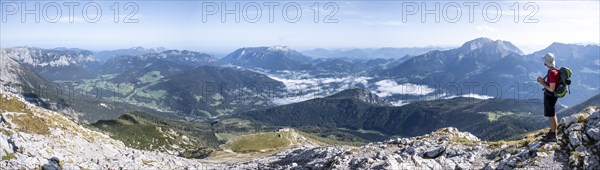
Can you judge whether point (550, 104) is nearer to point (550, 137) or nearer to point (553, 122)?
point (553, 122)

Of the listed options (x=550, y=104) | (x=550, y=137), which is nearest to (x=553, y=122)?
(x=550, y=137)

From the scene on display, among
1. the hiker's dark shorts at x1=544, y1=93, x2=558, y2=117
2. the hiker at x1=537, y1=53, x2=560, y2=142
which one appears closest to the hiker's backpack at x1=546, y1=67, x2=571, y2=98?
the hiker at x1=537, y1=53, x2=560, y2=142

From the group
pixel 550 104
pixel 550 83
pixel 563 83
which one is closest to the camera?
pixel 563 83

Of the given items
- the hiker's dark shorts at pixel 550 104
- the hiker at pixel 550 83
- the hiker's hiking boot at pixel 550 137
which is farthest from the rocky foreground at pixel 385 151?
the hiker at pixel 550 83

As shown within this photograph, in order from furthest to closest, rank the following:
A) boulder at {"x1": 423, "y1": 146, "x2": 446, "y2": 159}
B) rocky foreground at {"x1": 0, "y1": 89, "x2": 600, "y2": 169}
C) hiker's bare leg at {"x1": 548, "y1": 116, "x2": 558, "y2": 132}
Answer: boulder at {"x1": 423, "y1": 146, "x2": 446, "y2": 159}
hiker's bare leg at {"x1": 548, "y1": 116, "x2": 558, "y2": 132}
rocky foreground at {"x1": 0, "y1": 89, "x2": 600, "y2": 169}

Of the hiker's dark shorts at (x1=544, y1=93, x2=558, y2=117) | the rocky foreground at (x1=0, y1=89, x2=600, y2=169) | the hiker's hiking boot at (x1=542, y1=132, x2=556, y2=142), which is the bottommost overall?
the rocky foreground at (x1=0, y1=89, x2=600, y2=169)

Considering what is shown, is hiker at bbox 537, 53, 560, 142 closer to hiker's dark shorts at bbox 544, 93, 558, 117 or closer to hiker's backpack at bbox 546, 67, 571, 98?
hiker's dark shorts at bbox 544, 93, 558, 117

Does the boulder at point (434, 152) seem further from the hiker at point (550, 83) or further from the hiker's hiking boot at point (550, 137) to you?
the hiker at point (550, 83)

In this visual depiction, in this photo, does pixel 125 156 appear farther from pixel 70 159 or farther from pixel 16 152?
pixel 16 152
